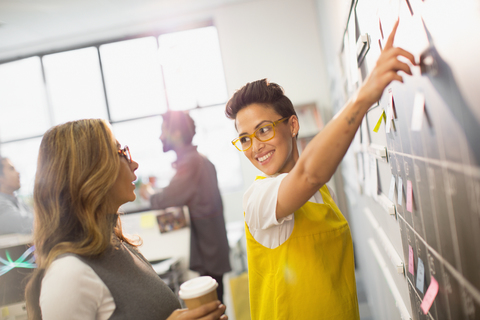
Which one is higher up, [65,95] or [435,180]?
[65,95]

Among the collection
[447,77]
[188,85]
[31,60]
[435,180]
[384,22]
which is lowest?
[435,180]

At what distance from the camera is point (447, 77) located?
520 mm

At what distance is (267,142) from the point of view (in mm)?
951

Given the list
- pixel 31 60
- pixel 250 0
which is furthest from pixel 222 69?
pixel 31 60

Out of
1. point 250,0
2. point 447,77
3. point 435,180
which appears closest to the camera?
point 447,77

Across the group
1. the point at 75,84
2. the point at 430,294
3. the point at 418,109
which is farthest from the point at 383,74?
the point at 75,84

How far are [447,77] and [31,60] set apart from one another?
16.2 ft

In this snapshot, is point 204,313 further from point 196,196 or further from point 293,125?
point 196,196

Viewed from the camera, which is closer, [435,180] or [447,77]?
[447,77]

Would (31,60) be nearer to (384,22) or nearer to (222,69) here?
(222,69)

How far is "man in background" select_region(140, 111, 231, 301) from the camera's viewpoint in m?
2.23

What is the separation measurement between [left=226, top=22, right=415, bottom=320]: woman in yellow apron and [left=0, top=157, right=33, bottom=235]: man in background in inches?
72.4

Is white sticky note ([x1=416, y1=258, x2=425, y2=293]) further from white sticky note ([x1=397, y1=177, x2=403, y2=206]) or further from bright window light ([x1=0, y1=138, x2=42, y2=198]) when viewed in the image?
bright window light ([x1=0, y1=138, x2=42, y2=198])

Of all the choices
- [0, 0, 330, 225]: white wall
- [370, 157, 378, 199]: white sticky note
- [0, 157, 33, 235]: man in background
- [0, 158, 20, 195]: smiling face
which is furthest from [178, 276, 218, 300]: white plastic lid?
[0, 0, 330, 225]: white wall
